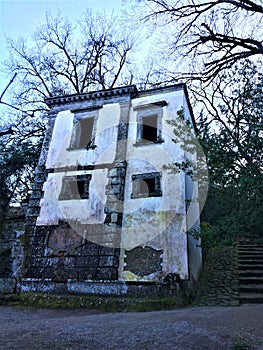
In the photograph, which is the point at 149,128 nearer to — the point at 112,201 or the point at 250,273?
the point at 112,201

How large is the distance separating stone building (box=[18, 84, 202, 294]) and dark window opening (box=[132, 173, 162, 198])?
0.12 ft

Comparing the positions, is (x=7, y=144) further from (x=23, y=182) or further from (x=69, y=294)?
(x=69, y=294)

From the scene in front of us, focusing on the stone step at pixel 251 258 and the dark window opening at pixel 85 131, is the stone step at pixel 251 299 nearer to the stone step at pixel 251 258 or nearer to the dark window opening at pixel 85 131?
the stone step at pixel 251 258

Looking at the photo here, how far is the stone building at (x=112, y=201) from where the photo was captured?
9.30m

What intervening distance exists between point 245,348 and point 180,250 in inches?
218

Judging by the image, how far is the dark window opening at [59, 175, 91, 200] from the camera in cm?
1102

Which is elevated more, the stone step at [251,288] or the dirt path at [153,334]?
the stone step at [251,288]

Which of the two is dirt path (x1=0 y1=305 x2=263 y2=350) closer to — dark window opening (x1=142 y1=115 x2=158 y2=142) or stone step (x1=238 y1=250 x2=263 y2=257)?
stone step (x1=238 y1=250 x2=263 y2=257)

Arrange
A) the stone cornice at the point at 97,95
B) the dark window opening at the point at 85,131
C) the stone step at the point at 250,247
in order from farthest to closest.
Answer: the dark window opening at the point at 85,131, the stone cornice at the point at 97,95, the stone step at the point at 250,247

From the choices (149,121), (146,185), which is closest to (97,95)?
(149,121)

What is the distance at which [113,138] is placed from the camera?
1165 cm

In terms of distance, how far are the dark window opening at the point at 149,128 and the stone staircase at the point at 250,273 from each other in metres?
5.81

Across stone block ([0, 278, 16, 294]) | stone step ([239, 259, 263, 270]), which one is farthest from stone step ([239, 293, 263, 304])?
stone block ([0, 278, 16, 294])

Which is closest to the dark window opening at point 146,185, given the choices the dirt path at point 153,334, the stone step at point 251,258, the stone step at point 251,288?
the stone step at point 251,288
